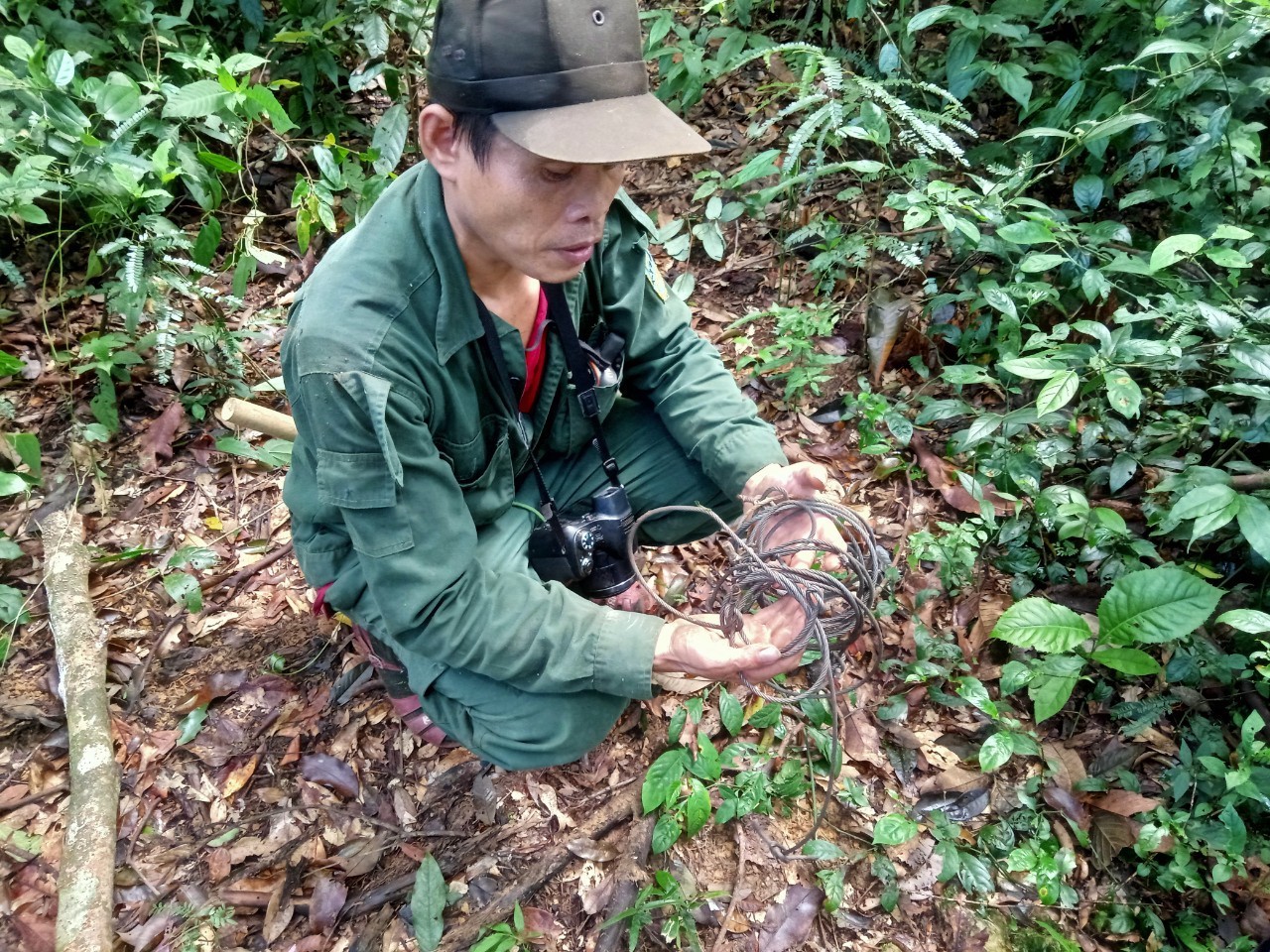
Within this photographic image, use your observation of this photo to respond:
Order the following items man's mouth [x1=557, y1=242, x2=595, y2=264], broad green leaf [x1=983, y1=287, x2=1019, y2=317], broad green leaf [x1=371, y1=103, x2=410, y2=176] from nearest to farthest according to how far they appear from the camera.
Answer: man's mouth [x1=557, y1=242, x2=595, y2=264] < broad green leaf [x1=983, y1=287, x2=1019, y2=317] < broad green leaf [x1=371, y1=103, x2=410, y2=176]

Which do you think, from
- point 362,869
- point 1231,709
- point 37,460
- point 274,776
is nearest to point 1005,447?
point 1231,709

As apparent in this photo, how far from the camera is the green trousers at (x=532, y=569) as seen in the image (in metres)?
2.26

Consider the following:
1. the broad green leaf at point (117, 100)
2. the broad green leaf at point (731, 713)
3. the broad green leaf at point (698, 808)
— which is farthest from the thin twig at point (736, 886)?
the broad green leaf at point (117, 100)

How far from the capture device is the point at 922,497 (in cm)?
312

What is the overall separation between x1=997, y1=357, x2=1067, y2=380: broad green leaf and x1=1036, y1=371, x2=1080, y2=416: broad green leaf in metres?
0.03

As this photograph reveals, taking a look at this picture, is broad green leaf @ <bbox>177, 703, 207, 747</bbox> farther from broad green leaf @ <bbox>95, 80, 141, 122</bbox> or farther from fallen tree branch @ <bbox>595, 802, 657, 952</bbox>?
broad green leaf @ <bbox>95, 80, 141, 122</bbox>

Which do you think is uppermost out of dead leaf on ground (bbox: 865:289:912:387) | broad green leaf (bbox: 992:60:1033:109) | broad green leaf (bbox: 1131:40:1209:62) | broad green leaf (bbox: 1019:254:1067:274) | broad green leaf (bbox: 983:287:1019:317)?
broad green leaf (bbox: 1131:40:1209:62)

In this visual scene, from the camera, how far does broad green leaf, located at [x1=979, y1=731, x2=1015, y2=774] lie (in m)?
2.27

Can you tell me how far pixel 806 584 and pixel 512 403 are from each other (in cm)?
93

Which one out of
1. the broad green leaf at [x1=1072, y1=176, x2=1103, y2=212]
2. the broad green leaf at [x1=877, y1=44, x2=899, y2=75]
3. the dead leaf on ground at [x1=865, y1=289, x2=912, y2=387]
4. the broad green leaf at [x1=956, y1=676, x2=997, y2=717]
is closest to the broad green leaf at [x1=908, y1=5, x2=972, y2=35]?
the broad green leaf at [x1=877, y1=44, x2=899, y2=75]

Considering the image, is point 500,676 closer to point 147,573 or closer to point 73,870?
point 73,870

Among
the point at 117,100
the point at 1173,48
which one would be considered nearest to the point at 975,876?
the point at 1173,48

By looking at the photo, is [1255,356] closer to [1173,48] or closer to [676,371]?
[1173,48]

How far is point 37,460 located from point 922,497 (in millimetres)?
3597
